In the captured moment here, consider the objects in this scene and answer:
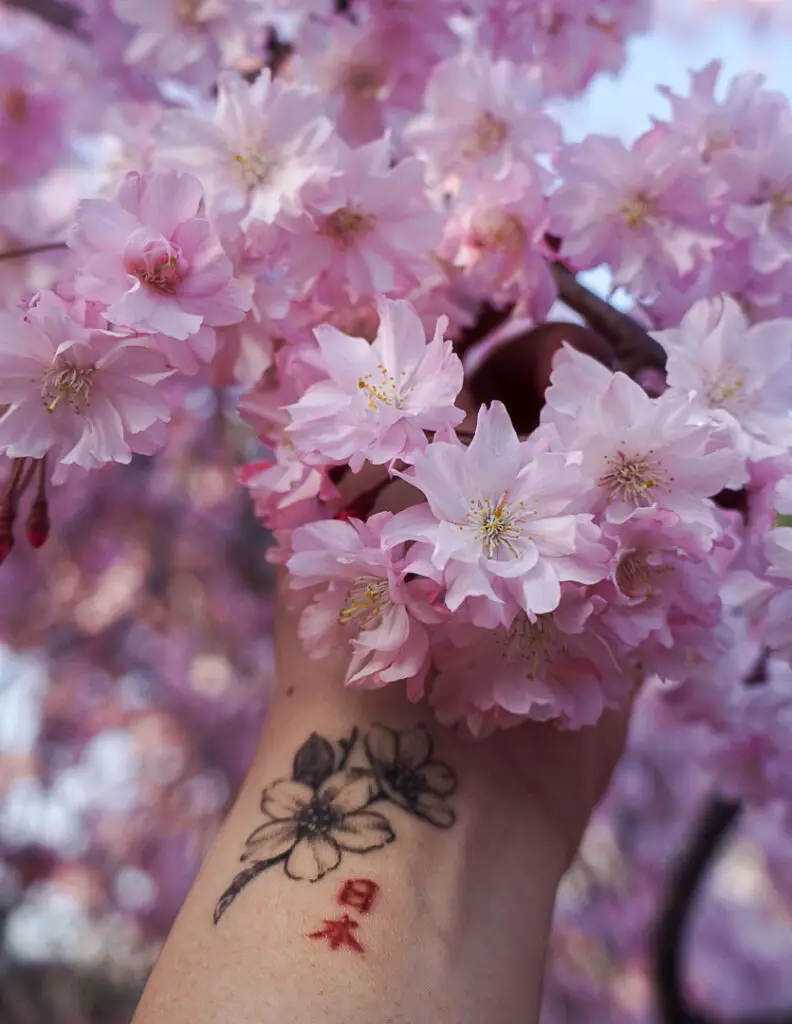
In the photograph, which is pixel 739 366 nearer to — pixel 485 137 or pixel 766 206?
pixel 766 206

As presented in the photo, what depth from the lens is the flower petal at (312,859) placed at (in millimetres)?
849

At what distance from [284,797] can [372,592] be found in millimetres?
255

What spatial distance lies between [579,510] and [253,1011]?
476 mm

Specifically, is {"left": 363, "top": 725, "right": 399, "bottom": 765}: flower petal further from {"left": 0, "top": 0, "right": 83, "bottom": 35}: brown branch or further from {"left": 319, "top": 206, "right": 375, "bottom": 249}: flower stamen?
{"left": 0, "top": 0, "right": 83, "bottom": 35}: brown branch

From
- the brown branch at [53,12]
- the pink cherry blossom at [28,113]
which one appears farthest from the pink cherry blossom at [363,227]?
the pink cherry blossom at [28,113]

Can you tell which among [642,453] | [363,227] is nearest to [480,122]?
[363,227]

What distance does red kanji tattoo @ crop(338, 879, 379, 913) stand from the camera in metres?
0.82

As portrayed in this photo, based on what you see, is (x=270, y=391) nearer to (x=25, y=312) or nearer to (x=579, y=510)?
(x=25, y=312)

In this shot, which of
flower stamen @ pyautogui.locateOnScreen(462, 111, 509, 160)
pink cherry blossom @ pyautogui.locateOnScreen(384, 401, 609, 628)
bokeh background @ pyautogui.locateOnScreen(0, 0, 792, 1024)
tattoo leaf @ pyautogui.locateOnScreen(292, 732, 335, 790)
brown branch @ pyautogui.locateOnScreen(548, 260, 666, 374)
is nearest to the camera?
pink cherry blossom @ pyautogui.locateOnScreen(384, 401, 609, 628)

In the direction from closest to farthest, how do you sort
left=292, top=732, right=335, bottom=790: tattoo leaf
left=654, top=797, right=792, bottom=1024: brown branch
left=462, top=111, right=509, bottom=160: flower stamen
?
left=292, top=732, right=335, bottom=790: tattoo leaf → left=462, top=111, right=509, bottom=160: flower stamen → left=654, top=797, right=792, bottom=1024: brown branch

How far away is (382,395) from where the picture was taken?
82cm

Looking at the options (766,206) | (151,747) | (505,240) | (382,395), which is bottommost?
(151,747)

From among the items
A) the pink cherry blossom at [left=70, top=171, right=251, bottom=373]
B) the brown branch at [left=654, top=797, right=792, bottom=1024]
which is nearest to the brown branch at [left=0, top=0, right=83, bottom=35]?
the pink cherry blossom at [left=70, top=171, right=251, bottom=373]

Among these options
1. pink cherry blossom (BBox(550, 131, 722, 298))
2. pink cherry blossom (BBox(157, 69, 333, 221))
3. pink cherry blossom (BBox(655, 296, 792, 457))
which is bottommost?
pink cherry blossom (BBox(655, 296, 792, 457))
